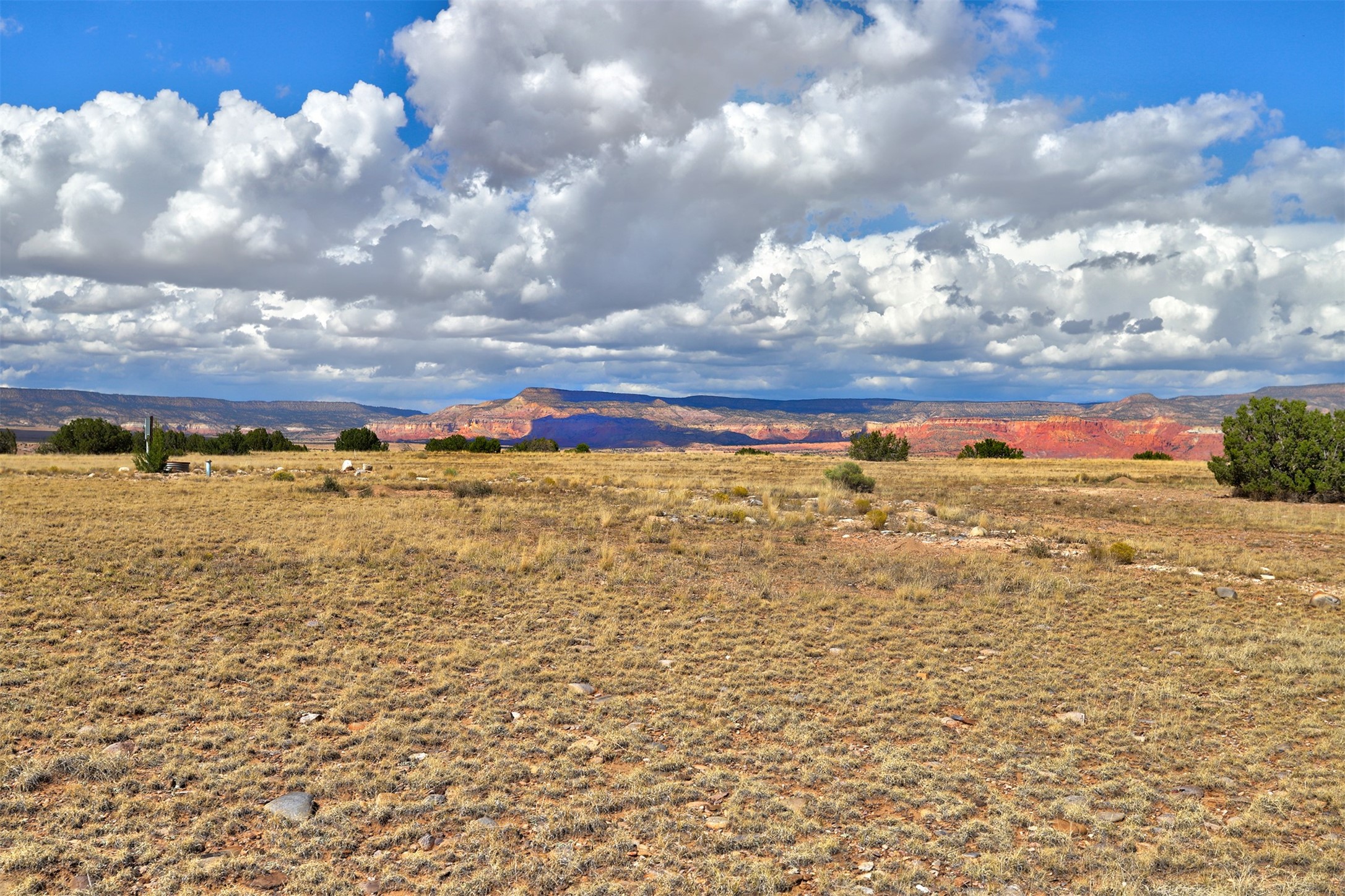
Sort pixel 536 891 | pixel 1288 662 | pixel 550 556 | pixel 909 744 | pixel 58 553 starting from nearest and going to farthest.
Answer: pixel 536 891, pixel 909 744, pixel 1288 662, pixel 58 553, pixel 550 556

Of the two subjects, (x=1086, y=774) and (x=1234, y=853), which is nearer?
(x=1234, y=853)

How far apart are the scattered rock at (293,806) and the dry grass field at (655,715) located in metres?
0.08

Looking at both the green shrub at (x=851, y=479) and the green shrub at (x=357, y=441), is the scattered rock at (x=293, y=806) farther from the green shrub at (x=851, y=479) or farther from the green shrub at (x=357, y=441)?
the green shrub at (x=357, y=441)

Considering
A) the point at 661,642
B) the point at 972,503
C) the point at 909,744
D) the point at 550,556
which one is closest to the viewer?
the point at 909,744

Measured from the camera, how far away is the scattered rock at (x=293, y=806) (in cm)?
597

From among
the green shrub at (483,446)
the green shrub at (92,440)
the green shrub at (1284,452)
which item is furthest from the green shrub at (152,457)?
the green shrub at (1284,452)

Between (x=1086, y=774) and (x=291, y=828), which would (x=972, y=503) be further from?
(x=291, y=828)

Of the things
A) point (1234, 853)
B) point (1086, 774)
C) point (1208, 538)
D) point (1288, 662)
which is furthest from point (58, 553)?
point (1208, 538)

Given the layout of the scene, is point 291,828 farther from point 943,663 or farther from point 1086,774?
point 943,663

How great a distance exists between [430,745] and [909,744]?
4684mm

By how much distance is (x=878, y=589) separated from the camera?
1450 centimetres

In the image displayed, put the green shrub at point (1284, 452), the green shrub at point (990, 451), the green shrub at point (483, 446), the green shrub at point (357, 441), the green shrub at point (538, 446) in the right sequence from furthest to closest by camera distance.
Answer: the green shrub at point (538, 446) → the green shrub at point (990, 451) → the green shrub at point (357, 441) → the green shrub at point (483, 446) → the green shrub at point (1284, 452)

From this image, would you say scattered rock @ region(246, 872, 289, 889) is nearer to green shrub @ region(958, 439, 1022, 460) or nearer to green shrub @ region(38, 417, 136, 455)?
green shrub @ region(38, 417, 136, 455)

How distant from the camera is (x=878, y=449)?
6825cm
